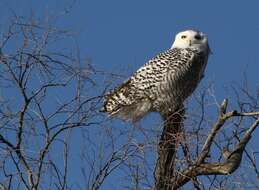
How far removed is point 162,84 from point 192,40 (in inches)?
35.7

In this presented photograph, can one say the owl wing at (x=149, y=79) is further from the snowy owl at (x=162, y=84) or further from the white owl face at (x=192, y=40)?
the white owl face at (x=192, y=40)

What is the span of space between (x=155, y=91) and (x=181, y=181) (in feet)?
7.37

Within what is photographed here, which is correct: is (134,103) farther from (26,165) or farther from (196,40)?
(26,165)

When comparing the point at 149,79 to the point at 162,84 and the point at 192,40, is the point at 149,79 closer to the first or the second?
the point at 162,84

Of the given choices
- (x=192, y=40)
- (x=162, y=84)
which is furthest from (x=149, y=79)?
(x=192, y=40)

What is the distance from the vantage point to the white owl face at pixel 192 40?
360 inches

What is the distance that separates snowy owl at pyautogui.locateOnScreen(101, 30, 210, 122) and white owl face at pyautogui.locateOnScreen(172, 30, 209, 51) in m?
0.02

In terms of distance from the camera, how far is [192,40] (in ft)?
30.2

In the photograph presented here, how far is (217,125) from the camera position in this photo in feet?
20.5

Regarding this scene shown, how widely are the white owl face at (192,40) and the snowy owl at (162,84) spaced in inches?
0.6

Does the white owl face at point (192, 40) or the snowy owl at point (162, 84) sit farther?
the white owl face at point (192, 40)

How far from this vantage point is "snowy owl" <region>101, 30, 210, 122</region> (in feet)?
27.6

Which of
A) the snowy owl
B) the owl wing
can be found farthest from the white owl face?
the owl wing

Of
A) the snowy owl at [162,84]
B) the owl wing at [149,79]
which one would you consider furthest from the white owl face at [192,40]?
the owl wing at [149,79]
